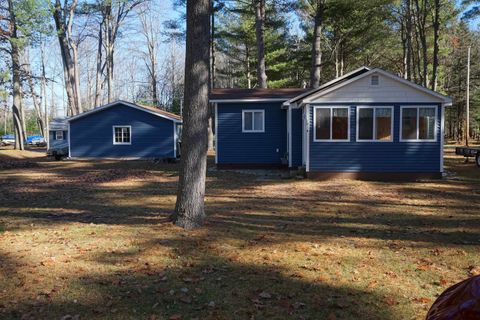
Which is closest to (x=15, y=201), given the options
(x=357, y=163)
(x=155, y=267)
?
(x=155, y=267)

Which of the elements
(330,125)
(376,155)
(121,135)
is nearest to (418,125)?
(376,155)

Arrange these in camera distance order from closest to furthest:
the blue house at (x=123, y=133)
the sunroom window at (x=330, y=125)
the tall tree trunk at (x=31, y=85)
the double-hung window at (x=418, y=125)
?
1. the double-hung window at (x=418, y=125)
2. the sunroom window at (x=330, y=125)
3. the blue house at (x=123, y=133)
4. the tall tree trunk at (x=31, y=85)

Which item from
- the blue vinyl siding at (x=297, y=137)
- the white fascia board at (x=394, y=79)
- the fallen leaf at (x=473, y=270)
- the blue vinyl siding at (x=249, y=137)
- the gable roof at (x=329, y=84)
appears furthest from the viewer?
the blue vinyl siding at (x=249, y=137)

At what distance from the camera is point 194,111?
23.7 ft

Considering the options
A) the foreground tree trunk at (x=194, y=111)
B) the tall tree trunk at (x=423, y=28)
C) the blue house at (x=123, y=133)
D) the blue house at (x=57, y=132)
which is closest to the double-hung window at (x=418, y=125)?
the foreground tree trunk at (x=194, y=111)

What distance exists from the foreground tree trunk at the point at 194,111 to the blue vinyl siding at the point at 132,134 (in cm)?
1957

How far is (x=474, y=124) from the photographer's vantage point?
49.2 meters

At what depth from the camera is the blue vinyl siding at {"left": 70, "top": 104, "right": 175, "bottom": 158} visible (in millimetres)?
26609

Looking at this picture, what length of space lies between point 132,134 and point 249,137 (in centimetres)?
1041

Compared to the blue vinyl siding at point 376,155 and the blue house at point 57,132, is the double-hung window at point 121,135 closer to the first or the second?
the blue house at point 57,132

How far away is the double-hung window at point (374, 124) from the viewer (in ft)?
50.9

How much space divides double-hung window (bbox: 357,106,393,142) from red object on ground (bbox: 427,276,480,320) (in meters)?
13.6

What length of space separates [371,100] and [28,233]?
12.1 m

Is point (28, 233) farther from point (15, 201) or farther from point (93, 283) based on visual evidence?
point (15, 201)
